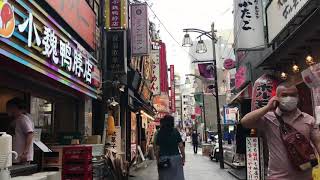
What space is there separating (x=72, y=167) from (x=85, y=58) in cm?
358

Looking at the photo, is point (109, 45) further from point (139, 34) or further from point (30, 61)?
point (30, 61)

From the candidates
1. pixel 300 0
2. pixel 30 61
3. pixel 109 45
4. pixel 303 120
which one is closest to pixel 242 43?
pixel 109 45

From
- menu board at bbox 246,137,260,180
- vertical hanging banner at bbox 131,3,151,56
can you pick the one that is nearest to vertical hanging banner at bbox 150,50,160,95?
vertical hanging banner at bbox 131,3,151,56

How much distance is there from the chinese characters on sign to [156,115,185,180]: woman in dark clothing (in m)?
2.58

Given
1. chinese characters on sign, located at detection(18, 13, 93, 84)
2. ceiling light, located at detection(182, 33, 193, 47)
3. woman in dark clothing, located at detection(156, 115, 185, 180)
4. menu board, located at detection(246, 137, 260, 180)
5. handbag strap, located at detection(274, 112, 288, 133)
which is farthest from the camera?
ceiling light, located at detection(182, 33, 193, 47)

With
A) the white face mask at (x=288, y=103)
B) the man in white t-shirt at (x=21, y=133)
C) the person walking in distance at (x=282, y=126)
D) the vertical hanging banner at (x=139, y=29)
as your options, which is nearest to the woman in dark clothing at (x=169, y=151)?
the man in white t-shirt at (x=21, y=133)

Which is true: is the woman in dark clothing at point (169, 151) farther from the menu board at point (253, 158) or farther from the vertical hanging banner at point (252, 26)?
the vertical hanging banner at point (252, 26)

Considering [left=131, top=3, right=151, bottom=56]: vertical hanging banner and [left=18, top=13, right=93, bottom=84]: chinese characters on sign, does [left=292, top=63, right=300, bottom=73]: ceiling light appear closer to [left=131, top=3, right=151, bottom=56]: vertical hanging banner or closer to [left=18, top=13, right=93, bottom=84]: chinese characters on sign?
[left=18, top=13, right=93, bottom=84]: chinese characters on sign

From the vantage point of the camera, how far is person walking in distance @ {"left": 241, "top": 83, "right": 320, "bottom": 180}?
443 cm

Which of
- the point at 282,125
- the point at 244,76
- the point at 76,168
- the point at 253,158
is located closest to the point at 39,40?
the point at 76,168

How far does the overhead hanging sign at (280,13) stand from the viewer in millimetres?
10506

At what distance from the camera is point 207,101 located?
217ft

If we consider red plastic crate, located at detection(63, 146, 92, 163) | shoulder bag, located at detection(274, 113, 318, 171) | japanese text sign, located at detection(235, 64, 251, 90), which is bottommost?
red plastic crate, located at detection(63, 146, 92, 163)

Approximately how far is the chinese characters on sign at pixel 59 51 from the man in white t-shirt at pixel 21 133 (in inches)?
45.0
